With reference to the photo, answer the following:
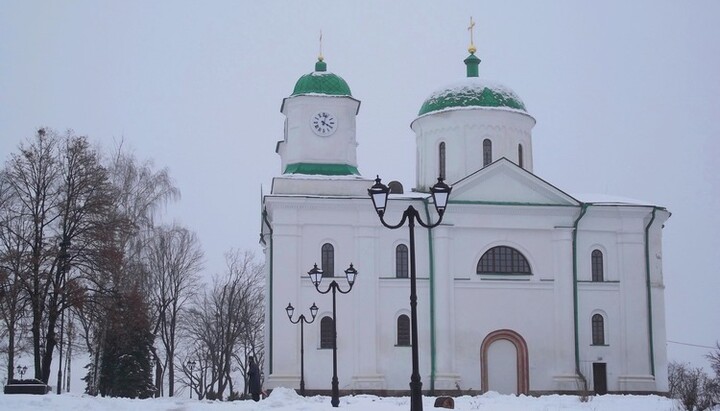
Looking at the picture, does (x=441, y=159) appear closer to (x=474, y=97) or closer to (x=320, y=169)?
(x=474, y=97)

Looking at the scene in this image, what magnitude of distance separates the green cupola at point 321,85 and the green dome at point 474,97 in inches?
171

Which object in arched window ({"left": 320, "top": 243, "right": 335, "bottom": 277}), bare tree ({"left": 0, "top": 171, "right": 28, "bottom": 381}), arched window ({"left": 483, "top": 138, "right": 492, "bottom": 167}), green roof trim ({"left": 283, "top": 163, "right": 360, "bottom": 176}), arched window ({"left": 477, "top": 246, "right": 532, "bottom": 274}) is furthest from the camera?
arched window ({"left": 483, "top": 138, "right": 492, "bottom": 167})

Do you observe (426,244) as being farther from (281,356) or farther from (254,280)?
(254,280)

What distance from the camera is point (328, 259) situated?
36125 millimetres

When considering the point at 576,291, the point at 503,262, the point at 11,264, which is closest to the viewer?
the point at 11,264

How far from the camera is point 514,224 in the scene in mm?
37312

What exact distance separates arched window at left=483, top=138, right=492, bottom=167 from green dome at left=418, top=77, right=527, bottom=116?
146 cm

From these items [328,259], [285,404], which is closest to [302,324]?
[328,259]

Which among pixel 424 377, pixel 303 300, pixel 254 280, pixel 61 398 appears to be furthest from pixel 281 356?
pixel 254 280

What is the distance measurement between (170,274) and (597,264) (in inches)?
837

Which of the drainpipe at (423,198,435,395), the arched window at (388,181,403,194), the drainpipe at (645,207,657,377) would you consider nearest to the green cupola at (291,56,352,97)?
the arched window at (388,181,403,194)

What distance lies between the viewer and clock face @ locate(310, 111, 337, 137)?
123 ft

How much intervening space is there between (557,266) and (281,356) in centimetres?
1101

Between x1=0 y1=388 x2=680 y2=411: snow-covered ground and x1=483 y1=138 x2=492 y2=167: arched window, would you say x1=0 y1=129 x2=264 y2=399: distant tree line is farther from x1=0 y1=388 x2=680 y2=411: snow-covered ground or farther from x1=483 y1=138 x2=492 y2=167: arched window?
x1=483 y1=138 x2=492 y2=167: arched window
